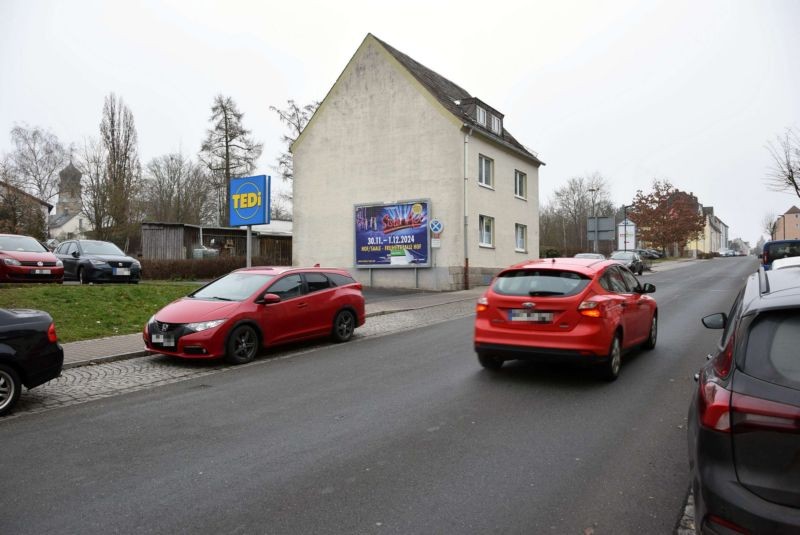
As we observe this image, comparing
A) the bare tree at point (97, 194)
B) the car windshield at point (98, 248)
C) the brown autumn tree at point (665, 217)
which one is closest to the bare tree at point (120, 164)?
the bare tree at point (97, 194)

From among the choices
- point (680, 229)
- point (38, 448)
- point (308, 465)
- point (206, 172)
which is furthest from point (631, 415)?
point (680, 229)

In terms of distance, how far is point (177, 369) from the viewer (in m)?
8.52

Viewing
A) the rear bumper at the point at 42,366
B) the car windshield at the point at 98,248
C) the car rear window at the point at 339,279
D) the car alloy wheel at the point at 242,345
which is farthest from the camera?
the car windshield at the point at 98,248

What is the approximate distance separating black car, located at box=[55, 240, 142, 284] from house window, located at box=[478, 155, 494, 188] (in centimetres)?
1513

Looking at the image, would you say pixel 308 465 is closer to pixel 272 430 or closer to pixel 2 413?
pixel 272 430

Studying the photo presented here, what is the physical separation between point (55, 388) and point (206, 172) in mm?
41370

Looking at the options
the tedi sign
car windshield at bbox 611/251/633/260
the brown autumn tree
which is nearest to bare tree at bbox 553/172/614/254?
the brown autumn tree

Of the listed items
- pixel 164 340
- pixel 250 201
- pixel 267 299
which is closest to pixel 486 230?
pixel 250 201

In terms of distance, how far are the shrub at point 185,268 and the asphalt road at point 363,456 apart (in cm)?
1809

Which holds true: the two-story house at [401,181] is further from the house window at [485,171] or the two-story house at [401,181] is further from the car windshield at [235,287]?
the car windshield at [235,287]

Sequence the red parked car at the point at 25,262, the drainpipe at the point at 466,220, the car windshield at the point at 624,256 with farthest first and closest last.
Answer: the car windshield at the point at 624,256 → the drainpipe at the point at 466,220 → the red parked car at the point at 25,262

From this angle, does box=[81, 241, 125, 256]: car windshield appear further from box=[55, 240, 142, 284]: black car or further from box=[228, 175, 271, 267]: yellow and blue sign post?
box=[228, 175, 271, 267]: yellow and blue sign post

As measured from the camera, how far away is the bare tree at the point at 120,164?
35.2m

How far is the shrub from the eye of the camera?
24016 millimetres
